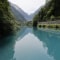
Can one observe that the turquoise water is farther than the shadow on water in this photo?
No

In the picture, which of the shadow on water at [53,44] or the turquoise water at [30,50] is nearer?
the turquoise water at [30,50]

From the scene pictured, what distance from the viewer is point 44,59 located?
9.32m

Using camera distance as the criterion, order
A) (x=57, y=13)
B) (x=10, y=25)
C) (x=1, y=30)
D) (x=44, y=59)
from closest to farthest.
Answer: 1. (x=44, y=59)
2. (x=1, y=30)
3. (x=10, y=25)
4. (x=57, y=13)

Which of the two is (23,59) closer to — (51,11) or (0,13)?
(0,13)

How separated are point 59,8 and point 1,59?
178ft

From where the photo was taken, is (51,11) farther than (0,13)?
Yes

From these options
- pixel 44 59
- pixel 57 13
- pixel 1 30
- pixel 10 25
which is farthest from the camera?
pixel 57 13

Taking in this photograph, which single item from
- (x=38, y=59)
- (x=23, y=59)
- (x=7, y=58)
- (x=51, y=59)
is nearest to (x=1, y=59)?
(x=7, y=58)

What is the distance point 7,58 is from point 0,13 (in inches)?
522

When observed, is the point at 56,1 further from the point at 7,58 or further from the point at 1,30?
the point at 7,58

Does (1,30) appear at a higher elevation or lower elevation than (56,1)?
lower

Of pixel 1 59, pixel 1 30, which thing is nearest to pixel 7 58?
pixel 1 59

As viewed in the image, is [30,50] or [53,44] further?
[53,44]

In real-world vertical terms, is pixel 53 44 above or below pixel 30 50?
below
